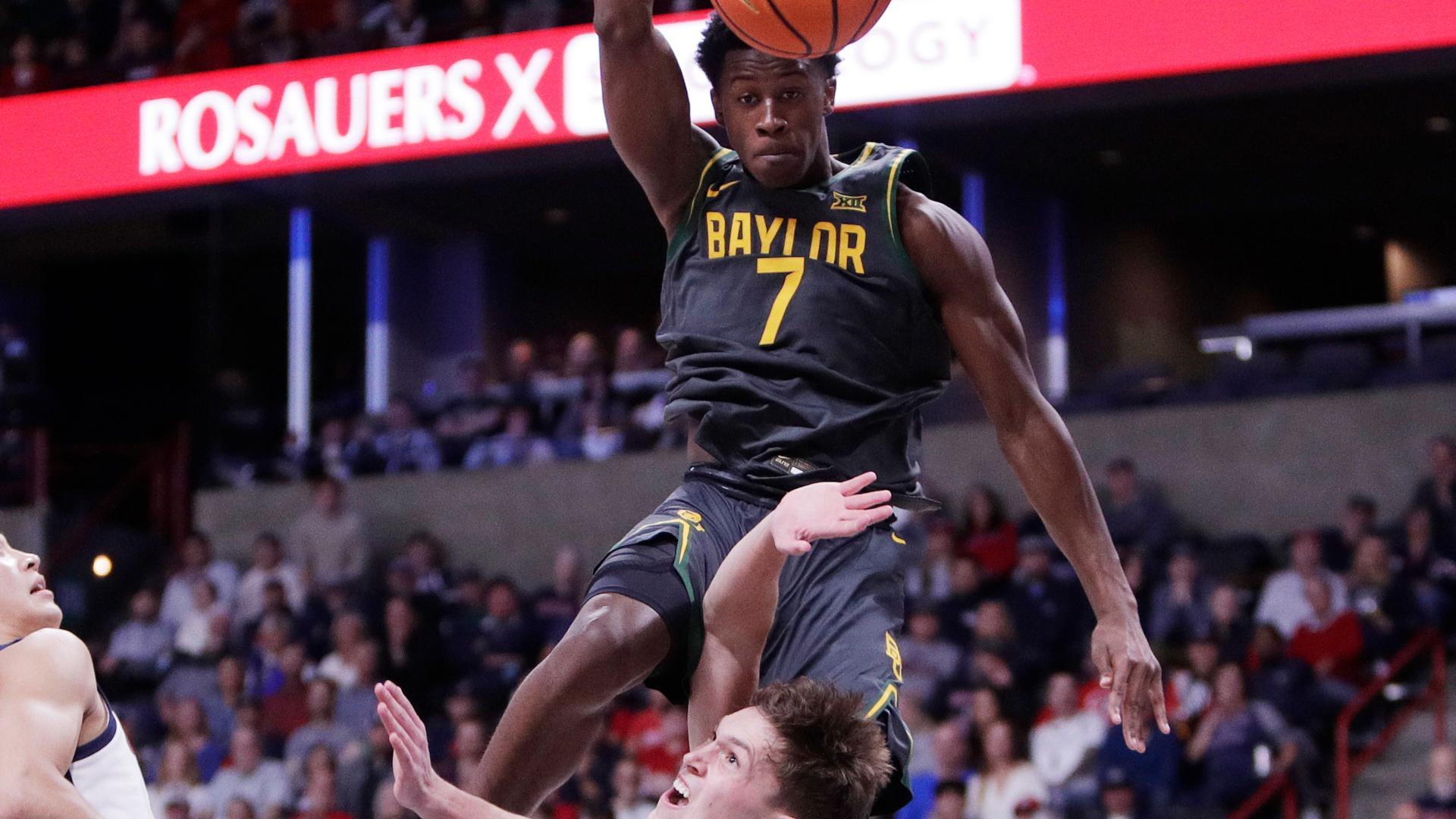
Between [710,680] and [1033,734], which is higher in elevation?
[710,680]

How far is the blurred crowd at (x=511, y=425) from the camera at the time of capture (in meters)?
14.3

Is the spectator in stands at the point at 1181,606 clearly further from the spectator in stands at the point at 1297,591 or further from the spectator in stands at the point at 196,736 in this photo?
the spectator in stands at the point at 196,736

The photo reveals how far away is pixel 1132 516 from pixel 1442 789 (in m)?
3.20

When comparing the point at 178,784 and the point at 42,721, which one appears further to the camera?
the point at 178,784

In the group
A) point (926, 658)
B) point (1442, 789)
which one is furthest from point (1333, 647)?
point (926, 658)

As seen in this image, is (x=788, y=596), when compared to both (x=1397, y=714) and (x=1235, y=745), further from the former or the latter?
(x=1397, y=714)

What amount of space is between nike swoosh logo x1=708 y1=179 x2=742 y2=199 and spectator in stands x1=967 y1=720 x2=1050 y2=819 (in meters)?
5.42

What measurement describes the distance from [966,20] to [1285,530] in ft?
12.4

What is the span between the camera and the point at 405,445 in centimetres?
1483

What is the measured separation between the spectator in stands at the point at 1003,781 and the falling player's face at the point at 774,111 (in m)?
5.49

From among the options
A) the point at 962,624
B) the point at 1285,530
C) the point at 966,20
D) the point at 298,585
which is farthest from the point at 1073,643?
the point at 298,585

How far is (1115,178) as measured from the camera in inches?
644

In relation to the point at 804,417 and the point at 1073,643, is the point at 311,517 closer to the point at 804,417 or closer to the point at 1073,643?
the point at 1073,643

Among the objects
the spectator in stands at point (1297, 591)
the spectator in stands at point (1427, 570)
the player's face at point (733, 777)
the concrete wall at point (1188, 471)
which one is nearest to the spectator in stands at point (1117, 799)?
the spectator in stands at point (1297, 591)
